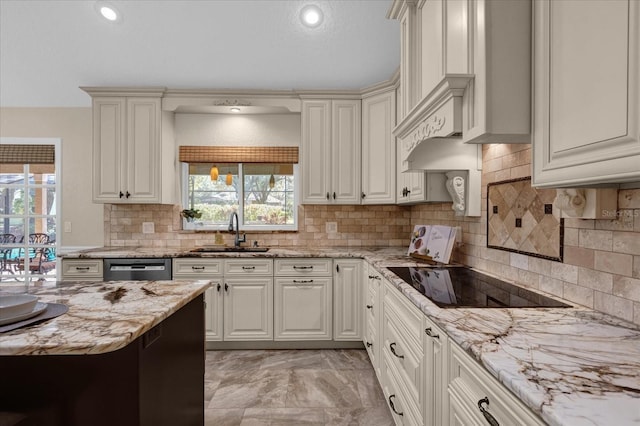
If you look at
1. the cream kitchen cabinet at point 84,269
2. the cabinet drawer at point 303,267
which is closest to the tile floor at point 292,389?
the cabinet drawer at point 303,267

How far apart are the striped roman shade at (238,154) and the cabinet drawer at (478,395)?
2.98 m

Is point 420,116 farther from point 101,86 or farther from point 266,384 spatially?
point 101,86

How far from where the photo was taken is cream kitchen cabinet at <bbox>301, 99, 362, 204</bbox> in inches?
136

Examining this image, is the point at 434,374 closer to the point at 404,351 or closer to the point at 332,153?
the point at 404,351

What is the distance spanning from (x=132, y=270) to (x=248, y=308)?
3.53ft

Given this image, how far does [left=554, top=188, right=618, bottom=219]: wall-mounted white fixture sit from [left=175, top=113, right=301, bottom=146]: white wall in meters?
2.84

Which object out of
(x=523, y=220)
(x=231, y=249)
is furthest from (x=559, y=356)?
(x=231, y=249)

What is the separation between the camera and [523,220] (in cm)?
176

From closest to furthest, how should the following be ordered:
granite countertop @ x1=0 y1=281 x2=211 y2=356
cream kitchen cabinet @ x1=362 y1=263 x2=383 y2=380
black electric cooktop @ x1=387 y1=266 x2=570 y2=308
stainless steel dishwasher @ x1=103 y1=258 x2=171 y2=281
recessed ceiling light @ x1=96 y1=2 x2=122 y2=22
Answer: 1. granite countertop @ x1=0 y1=281 x2=211 y2=356
2. black electric cooktop @ x1=387 y1=266 x2=570 y2=308
3. cream kitchen cabinet @ x1=362 y1=263 x2=383 y2=380
4. recessed ceiling light @ x1=96 y1=2 x2=122 y2=22
5. stainless steel dishwasher @ x1=103 y1=258 x2=171 y2=281

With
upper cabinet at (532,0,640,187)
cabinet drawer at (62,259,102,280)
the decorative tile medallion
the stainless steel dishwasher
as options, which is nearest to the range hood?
the decorative tile medallion

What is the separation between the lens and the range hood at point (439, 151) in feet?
5.06

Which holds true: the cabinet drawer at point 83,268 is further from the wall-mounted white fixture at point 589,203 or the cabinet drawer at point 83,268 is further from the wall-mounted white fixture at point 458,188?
the wall-mounted white fixture at point 589,203

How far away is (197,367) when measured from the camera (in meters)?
1.79

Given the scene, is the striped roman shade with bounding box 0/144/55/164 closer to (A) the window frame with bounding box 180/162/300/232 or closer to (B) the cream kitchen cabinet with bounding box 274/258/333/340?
(A) the window frame with bounding box 180/162/300/232
